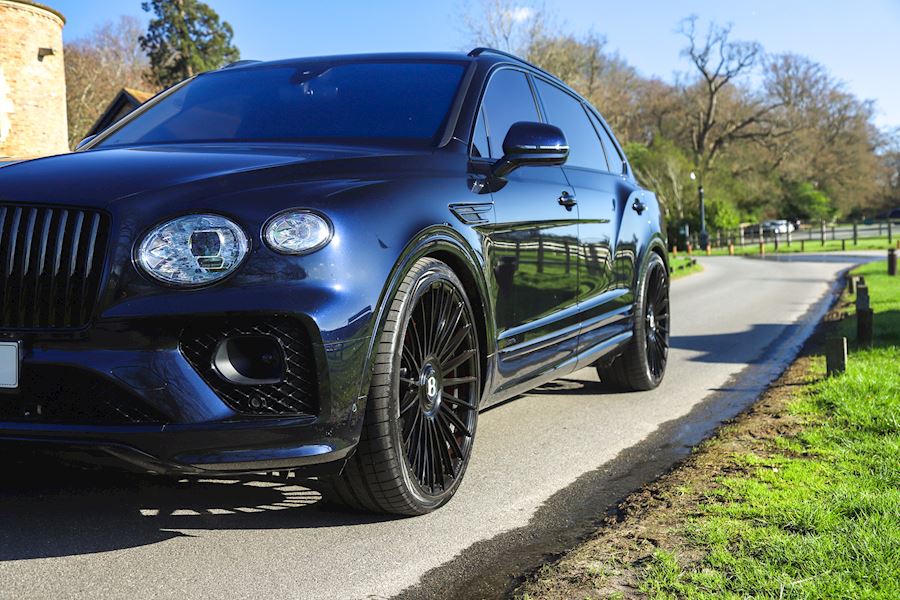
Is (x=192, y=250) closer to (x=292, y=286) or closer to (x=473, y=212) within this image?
(x=292, y=286)

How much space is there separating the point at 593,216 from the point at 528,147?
127 cm

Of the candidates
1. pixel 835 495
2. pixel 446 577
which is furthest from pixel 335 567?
pixel 835 495

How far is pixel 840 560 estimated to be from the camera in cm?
297

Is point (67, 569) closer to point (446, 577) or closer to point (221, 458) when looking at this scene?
point (221, 458)

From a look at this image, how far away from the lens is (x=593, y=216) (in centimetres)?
538

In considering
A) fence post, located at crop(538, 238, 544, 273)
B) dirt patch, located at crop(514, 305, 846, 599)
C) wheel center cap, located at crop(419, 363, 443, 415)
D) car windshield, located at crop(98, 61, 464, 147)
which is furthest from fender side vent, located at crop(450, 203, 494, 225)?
dirt patch, located at crop(514, 305, 846, 599)

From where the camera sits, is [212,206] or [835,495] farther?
[835,495]

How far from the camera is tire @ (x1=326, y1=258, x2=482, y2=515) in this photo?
328cm

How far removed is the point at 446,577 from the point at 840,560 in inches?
47.1

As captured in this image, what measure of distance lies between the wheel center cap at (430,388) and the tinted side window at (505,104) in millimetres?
1193

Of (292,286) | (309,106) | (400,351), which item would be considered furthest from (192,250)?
(309,106)

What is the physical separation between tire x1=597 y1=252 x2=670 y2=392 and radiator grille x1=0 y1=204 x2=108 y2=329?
401cm

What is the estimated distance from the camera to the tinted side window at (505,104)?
14.8 feet

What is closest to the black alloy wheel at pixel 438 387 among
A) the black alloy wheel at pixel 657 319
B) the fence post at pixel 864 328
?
the black alloy wheel at pixel 657 319
